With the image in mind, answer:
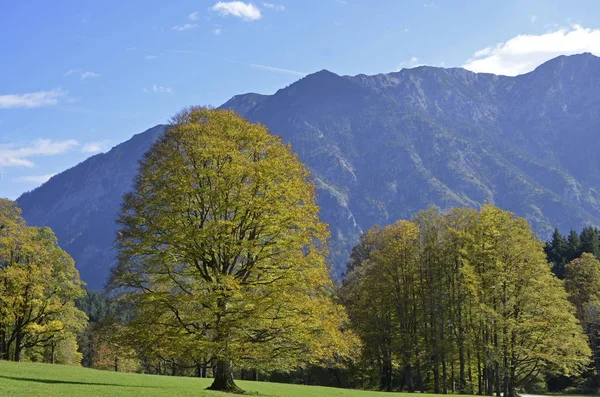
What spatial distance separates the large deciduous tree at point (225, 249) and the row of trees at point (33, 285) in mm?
27151

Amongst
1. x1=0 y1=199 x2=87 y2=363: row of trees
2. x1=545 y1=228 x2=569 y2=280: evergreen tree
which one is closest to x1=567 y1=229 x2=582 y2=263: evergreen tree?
x1=545 y1=228 x2=569 y2=280: evergreen tree

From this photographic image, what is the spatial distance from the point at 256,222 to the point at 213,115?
685 centimetres

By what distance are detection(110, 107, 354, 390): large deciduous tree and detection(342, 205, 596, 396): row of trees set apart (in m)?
23.7

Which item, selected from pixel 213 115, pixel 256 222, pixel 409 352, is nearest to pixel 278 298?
pixel 256 222

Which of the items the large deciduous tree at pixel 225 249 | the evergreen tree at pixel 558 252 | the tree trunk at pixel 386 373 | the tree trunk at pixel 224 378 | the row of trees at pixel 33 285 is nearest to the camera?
the large deciduous tree at pixel 225 249

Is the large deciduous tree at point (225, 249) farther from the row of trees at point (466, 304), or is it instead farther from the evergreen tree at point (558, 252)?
the evergreen tree at point (558, 252)

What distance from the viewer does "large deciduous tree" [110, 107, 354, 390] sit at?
26656 millimetres

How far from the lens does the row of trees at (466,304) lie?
45.6 metres

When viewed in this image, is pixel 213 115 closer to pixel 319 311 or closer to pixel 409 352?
pixel 319 311

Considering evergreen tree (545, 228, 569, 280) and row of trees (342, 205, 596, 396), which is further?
evergreen tree (545, 228, 569, 280)

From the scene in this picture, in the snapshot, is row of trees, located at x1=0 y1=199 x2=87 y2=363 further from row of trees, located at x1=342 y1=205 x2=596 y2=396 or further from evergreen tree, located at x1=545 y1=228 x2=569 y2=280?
evergreen tree, located at x1=545 y1=228 x2=569 y2=280

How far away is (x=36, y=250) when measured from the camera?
51781 mm

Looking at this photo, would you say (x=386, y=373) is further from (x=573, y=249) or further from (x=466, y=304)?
(x=573, y=249)

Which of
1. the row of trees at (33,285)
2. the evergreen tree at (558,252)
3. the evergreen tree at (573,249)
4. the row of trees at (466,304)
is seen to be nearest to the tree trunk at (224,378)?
the row of trees at (466,304)
